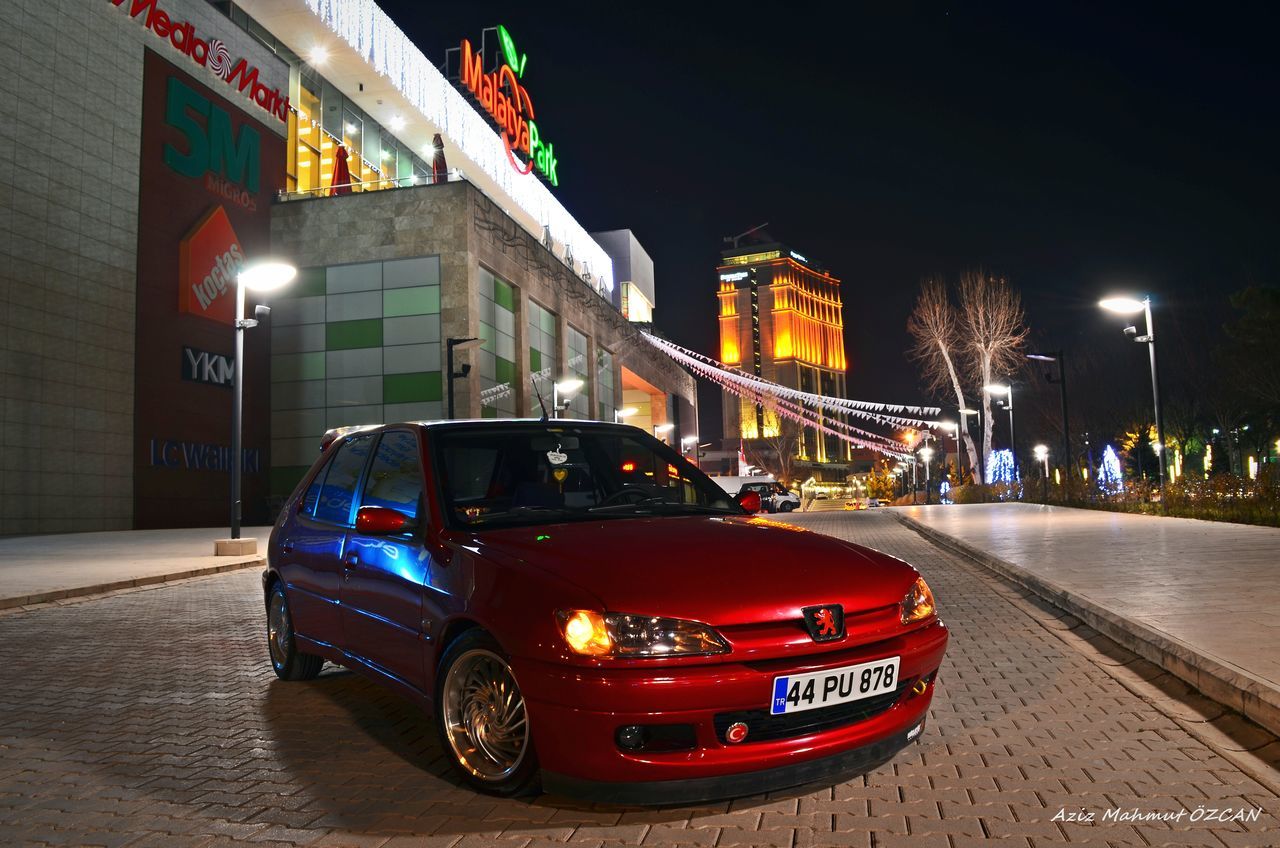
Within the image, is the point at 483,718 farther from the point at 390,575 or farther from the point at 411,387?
the point at 411,387

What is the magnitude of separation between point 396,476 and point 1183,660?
15.6 feet

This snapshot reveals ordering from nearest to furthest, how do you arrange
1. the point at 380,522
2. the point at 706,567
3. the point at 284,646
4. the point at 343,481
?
the point at 706,567 < the point at 380,522 < the point at 343,481 < the point at 284,646

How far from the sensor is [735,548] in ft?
12.4

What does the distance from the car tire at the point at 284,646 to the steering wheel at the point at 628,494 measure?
7.61ft

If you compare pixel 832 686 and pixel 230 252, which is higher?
pixel 230 252

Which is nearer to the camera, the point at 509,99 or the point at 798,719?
the point at 798,719

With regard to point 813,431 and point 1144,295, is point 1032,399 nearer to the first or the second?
point 1144,295

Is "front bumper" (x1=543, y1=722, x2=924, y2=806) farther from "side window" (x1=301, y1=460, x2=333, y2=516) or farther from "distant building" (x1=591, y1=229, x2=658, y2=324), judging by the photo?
"distant building" (x1=591, y1=229, x2=658, y2=324)

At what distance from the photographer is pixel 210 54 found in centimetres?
3158

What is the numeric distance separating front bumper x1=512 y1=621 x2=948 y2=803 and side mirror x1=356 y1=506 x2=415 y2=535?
1.14 meters

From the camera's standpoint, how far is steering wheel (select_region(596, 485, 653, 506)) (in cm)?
464

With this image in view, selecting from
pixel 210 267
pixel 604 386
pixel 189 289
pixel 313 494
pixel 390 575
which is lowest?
pixel 390 575

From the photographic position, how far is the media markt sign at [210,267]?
30250 millimetres

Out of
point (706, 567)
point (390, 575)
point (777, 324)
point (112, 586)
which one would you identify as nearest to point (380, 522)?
point (390, 575)
